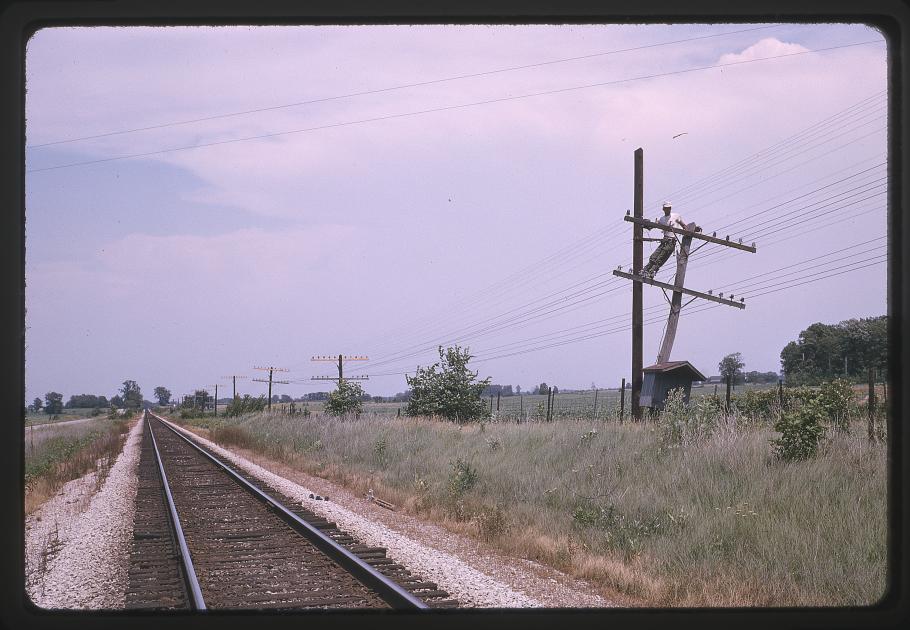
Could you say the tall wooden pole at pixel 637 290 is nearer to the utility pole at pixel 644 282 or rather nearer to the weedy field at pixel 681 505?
the utility pole at pixel 644 282

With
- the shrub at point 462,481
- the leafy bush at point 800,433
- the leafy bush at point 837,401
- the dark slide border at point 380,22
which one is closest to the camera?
the dark slide border at point 380,22

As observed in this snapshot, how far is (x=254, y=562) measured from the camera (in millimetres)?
8484

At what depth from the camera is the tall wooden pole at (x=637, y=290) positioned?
18.9 m

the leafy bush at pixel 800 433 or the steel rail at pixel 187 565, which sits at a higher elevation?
the leafy bush at pixel 800 433

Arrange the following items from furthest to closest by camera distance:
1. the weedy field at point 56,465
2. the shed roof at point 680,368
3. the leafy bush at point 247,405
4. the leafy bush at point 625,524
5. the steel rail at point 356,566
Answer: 1. the leafy bush at point 247,405
2. the shed roof at point 680,368
3. the weedy field at point 56,465
4. the leafy bush at point 625,524
5. the steel rail at point 356,566

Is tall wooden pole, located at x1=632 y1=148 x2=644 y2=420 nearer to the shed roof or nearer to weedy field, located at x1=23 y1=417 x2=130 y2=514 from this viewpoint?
the shed roof

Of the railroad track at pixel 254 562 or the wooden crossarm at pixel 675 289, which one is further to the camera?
the wooden crossarm at pixel 675 289

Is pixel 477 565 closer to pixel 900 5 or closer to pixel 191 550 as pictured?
pixel 191 550

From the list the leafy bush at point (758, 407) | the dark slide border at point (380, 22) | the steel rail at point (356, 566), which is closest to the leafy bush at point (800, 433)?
the leafy bush at point (758, 407)

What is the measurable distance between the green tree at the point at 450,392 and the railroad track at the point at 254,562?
17006 millimetres

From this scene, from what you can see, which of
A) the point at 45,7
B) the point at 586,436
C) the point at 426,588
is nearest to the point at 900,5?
the point at 45,7

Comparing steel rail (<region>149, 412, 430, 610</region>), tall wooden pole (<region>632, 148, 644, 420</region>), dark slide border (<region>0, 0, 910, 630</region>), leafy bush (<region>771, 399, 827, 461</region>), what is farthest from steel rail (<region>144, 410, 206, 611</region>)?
tall wooden pole (<region>632, 148, 644, 420</region>)

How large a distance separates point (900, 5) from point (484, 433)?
16923mm

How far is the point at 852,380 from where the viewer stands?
12000 mm
